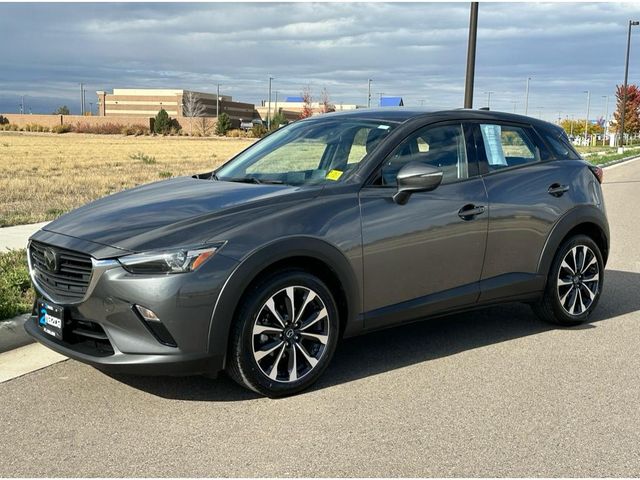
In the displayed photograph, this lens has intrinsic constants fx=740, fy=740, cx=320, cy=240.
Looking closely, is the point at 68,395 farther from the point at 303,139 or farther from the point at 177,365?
the point at 303,139

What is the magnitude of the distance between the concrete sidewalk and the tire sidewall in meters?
5.63

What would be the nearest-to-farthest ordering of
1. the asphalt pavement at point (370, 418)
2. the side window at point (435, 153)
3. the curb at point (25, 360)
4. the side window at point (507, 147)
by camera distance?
the asphalt pavement at point (370, 418), the curb at point (25, 360), the side window at point (435, 153), the side window at point (507, 147)

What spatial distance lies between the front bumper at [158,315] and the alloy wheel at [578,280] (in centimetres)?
312

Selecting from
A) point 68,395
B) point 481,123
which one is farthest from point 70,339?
point 481,123

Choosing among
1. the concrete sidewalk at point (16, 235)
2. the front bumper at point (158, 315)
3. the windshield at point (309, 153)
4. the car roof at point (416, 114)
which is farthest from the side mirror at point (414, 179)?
the concrete sidewalk at point (16, 235)

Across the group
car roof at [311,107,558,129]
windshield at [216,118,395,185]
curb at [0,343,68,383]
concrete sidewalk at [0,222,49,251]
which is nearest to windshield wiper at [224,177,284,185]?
windshield at [216,118,395,185]

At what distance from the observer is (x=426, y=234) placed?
4.88m

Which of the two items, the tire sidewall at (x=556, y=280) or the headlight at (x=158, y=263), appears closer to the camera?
the headlight at (x=158, y=263)

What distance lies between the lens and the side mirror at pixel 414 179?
4699 millimetres

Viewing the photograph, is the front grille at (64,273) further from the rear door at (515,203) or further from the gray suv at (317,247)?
the rear door at (515,203)

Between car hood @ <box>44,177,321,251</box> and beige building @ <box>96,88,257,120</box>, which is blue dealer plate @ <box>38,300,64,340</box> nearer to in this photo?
car hood @ <box>44,177,321,251</box>

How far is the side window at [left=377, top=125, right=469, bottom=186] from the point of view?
496 cm

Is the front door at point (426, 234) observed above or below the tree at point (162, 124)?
below

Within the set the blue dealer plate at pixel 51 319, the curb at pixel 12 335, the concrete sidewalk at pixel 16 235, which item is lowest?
the curb at pixel 12 335
